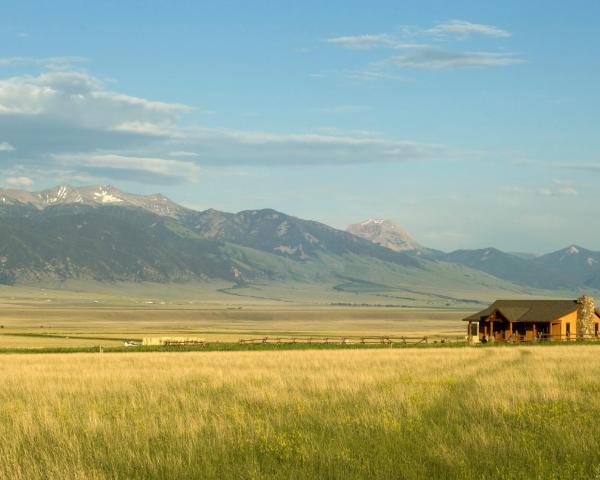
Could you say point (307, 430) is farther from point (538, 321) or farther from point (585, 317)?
point (585, 317)

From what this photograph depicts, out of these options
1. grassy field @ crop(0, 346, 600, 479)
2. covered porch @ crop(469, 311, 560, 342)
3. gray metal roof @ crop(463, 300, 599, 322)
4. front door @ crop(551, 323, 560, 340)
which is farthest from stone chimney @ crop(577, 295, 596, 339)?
grassy field @ crop(0, 346, 600, 479)

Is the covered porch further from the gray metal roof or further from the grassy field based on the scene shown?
the grassy field

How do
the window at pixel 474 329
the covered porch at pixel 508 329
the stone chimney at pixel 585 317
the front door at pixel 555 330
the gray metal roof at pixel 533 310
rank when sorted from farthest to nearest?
the window at pixel 474 329 → the stone chimney at pixel 585 317 → the gray metal roof at pixel 533 310 → the covered porch at pixel 508 329 → the front door at pixel 555 330

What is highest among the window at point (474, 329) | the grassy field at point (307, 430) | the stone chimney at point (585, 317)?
the grassy field at point (307, 430)

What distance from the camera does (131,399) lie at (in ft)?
72.0

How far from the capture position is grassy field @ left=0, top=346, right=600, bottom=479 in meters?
12.8

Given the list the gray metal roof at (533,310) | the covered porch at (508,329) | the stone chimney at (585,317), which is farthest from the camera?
the stone chimney at (585,317)

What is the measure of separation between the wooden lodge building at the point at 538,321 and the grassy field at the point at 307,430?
6144 centimetres

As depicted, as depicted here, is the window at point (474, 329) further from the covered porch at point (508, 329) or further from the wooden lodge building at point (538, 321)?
the wooden lodge building at point (538, 321)

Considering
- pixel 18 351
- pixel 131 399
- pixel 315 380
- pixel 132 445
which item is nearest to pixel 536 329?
pixel 18 351

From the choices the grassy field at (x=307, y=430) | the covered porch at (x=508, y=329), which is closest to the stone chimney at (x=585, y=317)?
the covered porch at (x=508, y=329)

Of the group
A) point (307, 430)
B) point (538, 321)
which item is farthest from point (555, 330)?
point (307, 430)

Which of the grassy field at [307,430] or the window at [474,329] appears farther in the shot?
the window at [474,329]

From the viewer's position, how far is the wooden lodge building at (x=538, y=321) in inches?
3354
